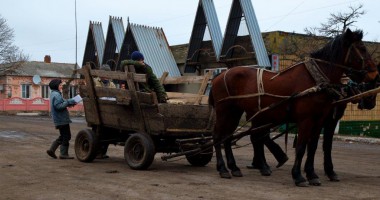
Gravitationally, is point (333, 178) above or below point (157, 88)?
below

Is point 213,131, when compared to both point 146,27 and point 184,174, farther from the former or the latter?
point 146,27

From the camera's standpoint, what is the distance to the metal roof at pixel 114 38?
32.3 m

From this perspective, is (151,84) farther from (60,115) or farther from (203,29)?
(203,29)

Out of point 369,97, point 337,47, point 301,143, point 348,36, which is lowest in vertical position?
point 301,143

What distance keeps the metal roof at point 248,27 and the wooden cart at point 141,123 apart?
13.4 meters

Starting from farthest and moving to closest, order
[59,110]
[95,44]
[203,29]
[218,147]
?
[95,44] < [203,29] < [59,110] < [218,147]

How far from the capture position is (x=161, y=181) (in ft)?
24.8

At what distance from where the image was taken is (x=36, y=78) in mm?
53562

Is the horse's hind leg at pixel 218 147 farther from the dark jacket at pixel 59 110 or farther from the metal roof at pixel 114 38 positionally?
the metal roof at pixel 114 38

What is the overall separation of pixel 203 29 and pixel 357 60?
20732mm

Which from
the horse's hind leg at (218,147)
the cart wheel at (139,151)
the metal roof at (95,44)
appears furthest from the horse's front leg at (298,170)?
the metal roof at (95,44)

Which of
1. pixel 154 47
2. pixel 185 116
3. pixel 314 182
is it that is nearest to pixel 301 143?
pixel 314 182

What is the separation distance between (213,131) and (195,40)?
19.6m

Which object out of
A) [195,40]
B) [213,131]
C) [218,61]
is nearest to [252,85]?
[213,131]
